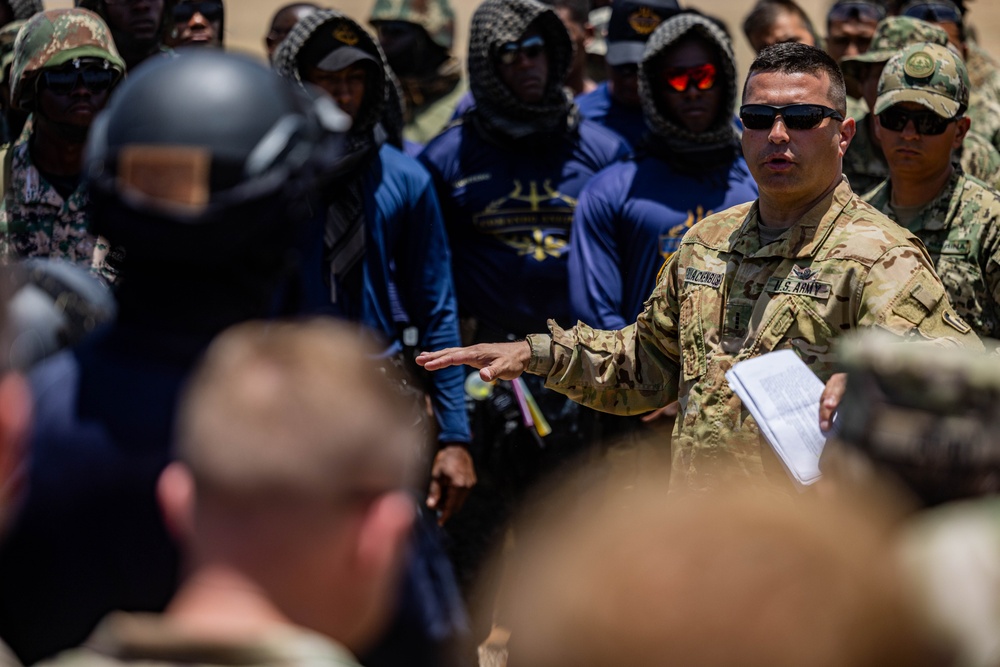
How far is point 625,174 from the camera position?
552 centimetres

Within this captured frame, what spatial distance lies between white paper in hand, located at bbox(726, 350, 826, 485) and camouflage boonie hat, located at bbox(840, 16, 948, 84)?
3540 millimetres

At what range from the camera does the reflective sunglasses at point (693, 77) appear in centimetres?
570

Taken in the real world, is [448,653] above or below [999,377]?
below

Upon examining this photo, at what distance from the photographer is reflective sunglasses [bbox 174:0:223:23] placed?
723cm

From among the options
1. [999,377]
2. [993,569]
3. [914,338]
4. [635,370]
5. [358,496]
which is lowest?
[635,370]

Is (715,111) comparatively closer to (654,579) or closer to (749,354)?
(749,354)

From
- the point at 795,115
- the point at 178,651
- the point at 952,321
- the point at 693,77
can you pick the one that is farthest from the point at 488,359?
the point at 693,77

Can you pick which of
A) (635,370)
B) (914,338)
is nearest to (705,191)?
(635,370)

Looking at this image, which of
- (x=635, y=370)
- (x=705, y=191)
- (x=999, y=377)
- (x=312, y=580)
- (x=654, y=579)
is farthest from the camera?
(x=705, y=191)

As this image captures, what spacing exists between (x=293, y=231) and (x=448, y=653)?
83 cm

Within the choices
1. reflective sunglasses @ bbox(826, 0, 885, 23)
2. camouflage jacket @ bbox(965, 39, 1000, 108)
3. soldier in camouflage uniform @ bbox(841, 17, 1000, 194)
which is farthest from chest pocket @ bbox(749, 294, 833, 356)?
reflective sunglasses @ bbox(826, 0, 885, 23)

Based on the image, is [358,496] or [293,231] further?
[293,231]

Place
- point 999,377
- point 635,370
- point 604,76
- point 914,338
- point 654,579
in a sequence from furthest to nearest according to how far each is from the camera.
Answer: point 604,76
point 635,370
point 914,338
point 999,377
point 654,579

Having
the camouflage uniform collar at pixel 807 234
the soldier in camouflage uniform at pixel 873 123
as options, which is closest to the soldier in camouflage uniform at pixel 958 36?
the soldier in camouflage uniform at pixel 873 123
